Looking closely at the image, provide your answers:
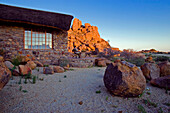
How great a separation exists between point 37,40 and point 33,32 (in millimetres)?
669

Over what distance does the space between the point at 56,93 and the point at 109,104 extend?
4.96 ft

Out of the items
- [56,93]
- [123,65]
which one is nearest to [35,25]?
[56,93]

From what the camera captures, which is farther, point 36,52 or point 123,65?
point 36,52

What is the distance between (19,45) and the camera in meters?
8.02

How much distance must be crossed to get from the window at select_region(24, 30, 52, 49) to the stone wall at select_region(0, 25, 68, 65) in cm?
34

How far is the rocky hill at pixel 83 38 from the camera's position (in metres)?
38.2

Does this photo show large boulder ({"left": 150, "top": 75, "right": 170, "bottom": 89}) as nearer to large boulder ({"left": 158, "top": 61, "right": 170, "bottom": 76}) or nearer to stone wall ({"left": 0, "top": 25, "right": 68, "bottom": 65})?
large boulder ({"left": 158, "top": 61, "right": 170, "bottom": 76})

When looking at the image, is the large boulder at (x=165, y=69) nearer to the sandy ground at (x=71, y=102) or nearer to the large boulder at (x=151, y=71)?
the large boulder at (x=151, y=71)

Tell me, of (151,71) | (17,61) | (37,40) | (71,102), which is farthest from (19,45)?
(151,71)

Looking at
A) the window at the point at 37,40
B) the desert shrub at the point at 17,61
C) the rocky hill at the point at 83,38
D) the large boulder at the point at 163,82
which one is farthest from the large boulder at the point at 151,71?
the rocky hill at the point at 83,38

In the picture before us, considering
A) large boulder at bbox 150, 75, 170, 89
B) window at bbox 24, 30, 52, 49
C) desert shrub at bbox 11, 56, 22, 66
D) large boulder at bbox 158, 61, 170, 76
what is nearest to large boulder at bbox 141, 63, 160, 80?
large boulder at bbox 158, 61, 170, 76

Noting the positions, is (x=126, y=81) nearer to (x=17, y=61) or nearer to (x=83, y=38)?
(x=17, y=61)

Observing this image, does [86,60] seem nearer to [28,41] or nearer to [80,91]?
[28,41]

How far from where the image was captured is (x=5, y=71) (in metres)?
1.92
